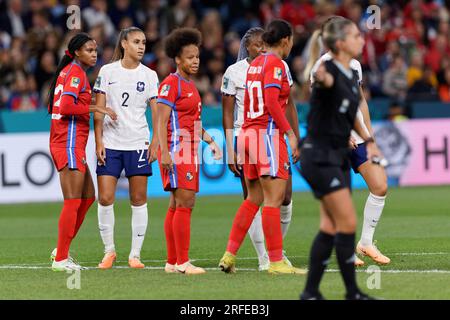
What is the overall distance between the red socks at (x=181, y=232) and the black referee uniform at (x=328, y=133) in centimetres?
226

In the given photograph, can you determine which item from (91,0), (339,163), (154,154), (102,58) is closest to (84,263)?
(154,154)

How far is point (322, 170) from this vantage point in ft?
27.0

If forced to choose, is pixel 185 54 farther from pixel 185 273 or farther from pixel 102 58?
pixel 102 58

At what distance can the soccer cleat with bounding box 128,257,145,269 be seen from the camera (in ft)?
36.1

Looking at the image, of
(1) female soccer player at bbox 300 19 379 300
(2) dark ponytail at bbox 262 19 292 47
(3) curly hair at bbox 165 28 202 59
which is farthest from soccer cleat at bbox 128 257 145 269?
(1) female soccer player at bbox 300 19 379 300

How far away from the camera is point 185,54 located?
34.4 ft

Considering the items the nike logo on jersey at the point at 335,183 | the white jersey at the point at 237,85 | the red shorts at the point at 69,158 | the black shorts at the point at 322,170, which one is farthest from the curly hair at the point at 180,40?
the nike logo on jersey at the point at 335,183

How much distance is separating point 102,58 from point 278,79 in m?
11.7

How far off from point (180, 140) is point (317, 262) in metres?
2.69

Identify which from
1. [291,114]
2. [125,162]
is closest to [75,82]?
[125,162]

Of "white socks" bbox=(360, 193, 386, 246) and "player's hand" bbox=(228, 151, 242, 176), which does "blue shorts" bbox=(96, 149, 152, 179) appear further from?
"white socks" bbox=(360, 193, 386, 246)

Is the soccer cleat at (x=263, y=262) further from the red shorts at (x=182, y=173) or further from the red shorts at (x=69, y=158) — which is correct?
the red shorts at (x=69, y=158)

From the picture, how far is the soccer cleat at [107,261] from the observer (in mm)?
11047

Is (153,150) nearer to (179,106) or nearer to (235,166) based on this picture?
(179,106)
